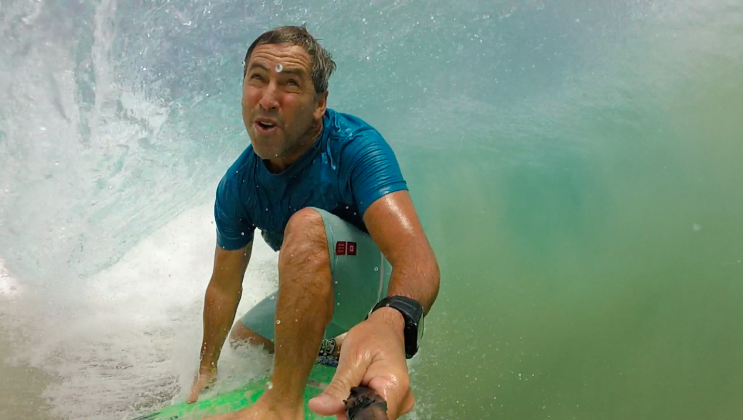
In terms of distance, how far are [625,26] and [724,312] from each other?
231cm

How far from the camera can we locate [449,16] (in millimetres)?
4340

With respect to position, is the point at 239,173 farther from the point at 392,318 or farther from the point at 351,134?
the point at 392,318

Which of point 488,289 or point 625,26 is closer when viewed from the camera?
point 488,289

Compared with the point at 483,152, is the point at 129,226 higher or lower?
lower

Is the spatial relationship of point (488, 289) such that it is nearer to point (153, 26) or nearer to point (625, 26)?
point (625, 26)

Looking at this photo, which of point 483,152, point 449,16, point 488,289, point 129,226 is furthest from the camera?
point 449,16

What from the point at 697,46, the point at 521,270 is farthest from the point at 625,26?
the point at 521,270

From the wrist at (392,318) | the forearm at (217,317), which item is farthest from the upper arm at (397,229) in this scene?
the forearm at (217,317)

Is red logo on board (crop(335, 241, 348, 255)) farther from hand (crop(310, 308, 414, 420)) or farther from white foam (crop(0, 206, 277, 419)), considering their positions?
white foam (crop(0, 206, 277, 419))

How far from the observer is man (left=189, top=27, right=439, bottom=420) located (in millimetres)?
1394

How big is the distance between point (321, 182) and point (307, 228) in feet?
0.82

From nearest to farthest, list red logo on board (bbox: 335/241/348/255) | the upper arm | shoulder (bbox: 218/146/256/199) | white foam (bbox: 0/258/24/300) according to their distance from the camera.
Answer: the upper arm → red logo on board (bbox: 335/241/348/255) → shoulder (bbox: 218/146/256/199) → white foam (bbox: 0/258/24/300)

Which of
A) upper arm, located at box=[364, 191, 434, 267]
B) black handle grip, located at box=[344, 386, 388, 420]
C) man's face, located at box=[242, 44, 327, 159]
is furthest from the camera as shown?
man's face, located at box=[242, 44, 327, 159]

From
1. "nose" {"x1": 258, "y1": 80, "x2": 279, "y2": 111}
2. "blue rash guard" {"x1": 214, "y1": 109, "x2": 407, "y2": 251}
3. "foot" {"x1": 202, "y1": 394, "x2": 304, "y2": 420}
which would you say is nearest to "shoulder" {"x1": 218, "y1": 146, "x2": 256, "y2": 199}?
"blue rash guard" {"x1": 214, "y1": 109, "x2": 407, "y2": 251}
